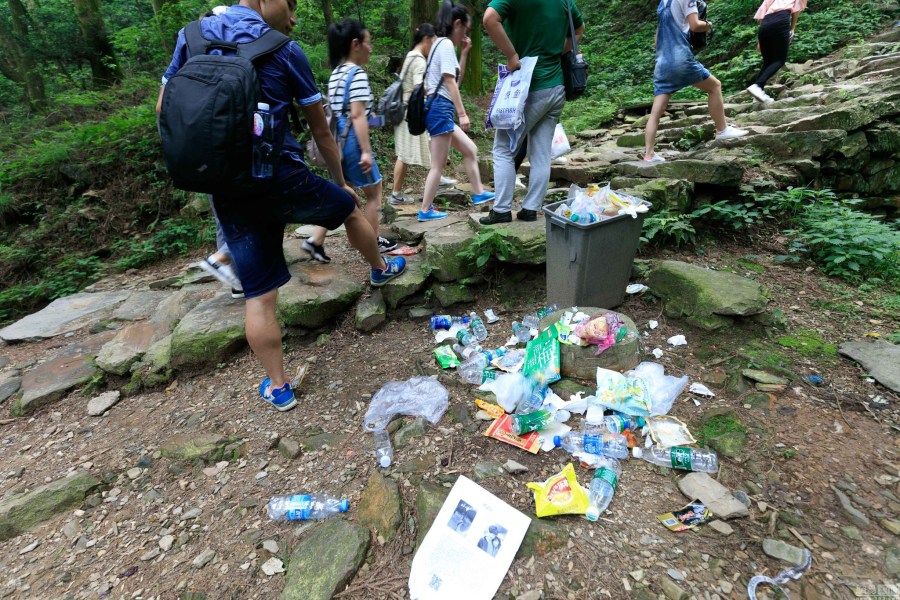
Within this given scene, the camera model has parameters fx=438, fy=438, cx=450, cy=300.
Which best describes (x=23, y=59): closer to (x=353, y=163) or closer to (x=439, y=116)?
(x=353, y=163)

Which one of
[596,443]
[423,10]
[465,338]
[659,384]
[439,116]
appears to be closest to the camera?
[596,443]

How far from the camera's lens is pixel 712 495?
1858 mm

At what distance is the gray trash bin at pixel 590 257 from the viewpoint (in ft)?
8.81

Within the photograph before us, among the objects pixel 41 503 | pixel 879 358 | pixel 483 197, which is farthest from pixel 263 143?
pixel 879 358

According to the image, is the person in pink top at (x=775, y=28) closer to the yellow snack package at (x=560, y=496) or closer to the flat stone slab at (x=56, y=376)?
the yellow snack package at (x=560, y=496)

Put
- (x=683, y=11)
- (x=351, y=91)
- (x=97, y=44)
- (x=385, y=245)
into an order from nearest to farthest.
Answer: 1. (x=351, y=91)
2. (x=385, y=245)
3. (x=683, y=11)
4. (x=97, y=44)

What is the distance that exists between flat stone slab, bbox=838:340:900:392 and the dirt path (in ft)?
0.25

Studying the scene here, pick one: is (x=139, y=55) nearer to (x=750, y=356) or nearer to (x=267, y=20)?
(x=267, y=20)

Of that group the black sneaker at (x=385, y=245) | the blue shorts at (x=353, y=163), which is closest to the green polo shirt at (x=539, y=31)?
the blue shorts at (x=353, y=163)

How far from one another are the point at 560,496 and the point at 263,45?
92.3 inches

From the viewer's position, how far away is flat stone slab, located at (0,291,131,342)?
4094 mm

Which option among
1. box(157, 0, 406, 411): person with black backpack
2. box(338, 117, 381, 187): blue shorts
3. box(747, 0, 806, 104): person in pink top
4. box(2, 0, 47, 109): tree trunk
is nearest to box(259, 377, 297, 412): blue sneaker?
box(157, 0, 406, 411): person with black backpack

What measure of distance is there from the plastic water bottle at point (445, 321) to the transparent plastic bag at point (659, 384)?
3.99ft

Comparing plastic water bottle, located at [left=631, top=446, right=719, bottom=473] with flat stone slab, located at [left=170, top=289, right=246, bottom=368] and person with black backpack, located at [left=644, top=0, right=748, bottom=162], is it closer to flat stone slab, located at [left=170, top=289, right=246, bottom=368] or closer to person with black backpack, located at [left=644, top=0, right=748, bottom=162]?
flat stone slab, located at [left=170, top=289, right=246, bottom=368]
